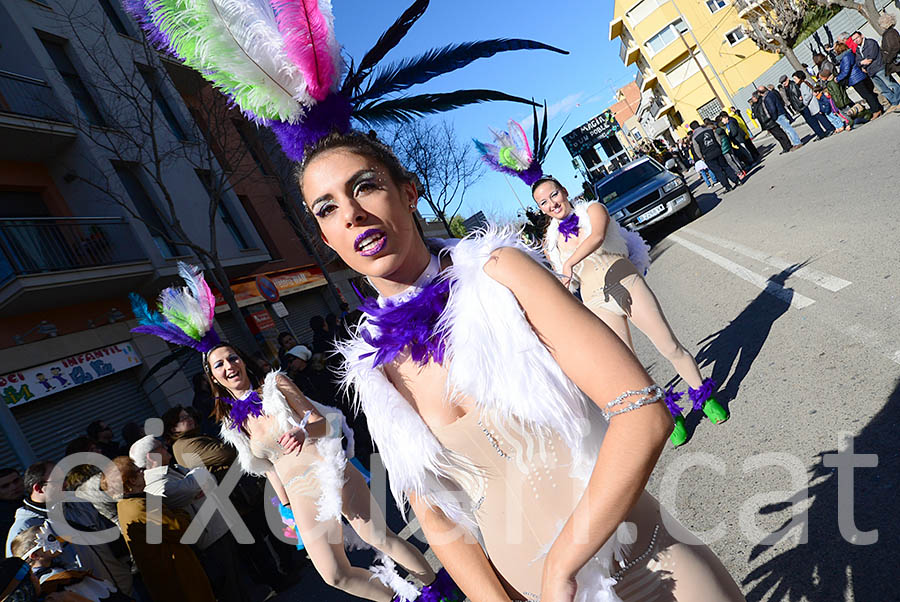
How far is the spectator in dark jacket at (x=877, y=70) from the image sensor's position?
35.1 ft

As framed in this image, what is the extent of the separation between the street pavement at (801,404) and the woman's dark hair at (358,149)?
2.30m

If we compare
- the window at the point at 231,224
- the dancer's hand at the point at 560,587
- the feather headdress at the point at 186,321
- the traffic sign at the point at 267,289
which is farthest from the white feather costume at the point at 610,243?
the window at the point at 231,224

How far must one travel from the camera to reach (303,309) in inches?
801

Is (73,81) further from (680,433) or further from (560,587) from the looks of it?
(560,587)

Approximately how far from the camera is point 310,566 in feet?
17.4

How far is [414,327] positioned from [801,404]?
3.10 m

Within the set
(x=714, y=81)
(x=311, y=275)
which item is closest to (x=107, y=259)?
(x=311, y=275)

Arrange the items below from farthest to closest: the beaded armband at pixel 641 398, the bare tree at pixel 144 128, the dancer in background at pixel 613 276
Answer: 1. the bare tree at pixel 144 128
2. the dancer in background at pixel 613 276
3. the beaded armband at pixel 641 398

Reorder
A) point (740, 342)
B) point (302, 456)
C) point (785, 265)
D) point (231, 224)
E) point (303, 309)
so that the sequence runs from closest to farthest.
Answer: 1. point (302, 456)
2. point (740, 342)
3. point (785, 265)
4. point (231, 224)
5. point (303, 309)

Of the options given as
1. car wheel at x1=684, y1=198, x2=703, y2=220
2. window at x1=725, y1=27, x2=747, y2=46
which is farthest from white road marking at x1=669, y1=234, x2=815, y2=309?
window at x1=725, y1=27, x2=747, y2=46

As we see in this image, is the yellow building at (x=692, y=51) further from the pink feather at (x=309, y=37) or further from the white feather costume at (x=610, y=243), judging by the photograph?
the pink feather at (x=309, y=37)

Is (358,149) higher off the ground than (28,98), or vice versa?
(28,98)

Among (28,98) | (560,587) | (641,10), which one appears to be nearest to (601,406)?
(560,587)

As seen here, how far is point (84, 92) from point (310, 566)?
1387cm
